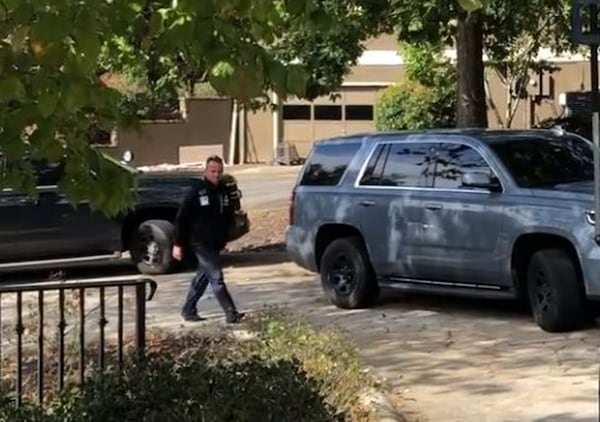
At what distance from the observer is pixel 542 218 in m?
10.3

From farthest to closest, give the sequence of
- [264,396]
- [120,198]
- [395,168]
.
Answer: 1. [395,168]
2. [264,396]
3. [120,198]

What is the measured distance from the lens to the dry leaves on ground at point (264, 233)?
18.7 meters

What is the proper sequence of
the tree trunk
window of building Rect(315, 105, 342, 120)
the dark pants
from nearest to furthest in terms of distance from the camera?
1. the dark pants
2. the tree trunk
3. window of building Rect(315, 105, 342, 120)

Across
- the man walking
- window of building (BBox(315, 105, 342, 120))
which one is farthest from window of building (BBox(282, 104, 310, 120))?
the man walking

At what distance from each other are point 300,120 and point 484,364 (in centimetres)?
3282

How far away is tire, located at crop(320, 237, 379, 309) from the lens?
1205 cm

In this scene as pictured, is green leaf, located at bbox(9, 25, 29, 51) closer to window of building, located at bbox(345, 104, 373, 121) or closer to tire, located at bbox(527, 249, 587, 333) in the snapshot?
tire, located at bbox(527, 249, 587, 333)

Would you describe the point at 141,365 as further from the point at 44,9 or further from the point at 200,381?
the point at 44,9

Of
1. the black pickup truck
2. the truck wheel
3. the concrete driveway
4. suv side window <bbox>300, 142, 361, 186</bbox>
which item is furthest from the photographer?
the truck wheel

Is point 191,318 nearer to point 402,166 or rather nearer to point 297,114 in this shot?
point 402,166

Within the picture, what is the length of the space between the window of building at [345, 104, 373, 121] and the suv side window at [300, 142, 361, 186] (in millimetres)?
28227

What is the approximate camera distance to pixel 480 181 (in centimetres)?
1097

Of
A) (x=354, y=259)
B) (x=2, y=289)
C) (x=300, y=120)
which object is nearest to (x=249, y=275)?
(x=354, y=259)

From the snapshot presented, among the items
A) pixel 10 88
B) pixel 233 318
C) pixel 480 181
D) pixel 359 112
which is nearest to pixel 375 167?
pixel 480 181
